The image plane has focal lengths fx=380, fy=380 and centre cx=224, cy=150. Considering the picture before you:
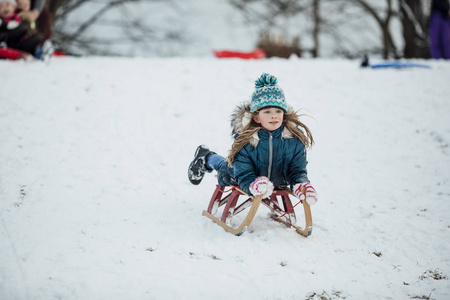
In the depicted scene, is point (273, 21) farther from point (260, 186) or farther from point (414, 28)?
point (260, 186)

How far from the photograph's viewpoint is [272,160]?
10.7ft

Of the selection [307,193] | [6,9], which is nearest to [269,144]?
[307,193]

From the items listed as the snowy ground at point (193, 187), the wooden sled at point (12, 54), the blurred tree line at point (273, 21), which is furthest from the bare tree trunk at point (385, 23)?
the wooden sled at point (12, 54)

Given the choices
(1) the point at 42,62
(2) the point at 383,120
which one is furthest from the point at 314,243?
(1) the point at 42,62

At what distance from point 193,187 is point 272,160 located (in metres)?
1.53

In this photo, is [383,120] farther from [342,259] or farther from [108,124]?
[108,124]

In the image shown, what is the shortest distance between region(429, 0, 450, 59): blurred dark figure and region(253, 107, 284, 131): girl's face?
8448 millimetres

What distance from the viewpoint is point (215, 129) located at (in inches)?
238

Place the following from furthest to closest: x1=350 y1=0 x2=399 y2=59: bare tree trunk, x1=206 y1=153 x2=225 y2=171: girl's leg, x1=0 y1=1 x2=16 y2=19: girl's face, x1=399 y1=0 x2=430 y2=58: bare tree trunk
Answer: x1=350 y1=0 x2=399 y2=59: bare tree trunk
x1=399 y1=0 x2=430 y2=58: bare tree trunk
x1=0 y1=1 x2=16 y2=19: girl's face
x1=206 y1=153 x2=225 y2=171: girl's leg

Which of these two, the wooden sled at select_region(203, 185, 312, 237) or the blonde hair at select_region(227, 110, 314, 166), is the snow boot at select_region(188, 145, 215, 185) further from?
the blonde hair at select_region(227, 110, 314, 166)

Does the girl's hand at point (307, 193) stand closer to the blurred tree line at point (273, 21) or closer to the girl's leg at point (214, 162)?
the girl's leg at point (214, 162)

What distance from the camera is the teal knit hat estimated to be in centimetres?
319

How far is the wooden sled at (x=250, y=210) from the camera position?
3.19m

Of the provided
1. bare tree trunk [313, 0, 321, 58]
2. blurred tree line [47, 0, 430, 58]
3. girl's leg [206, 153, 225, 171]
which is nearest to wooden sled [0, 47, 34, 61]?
girl's leg [206, 153, 225, 171]
